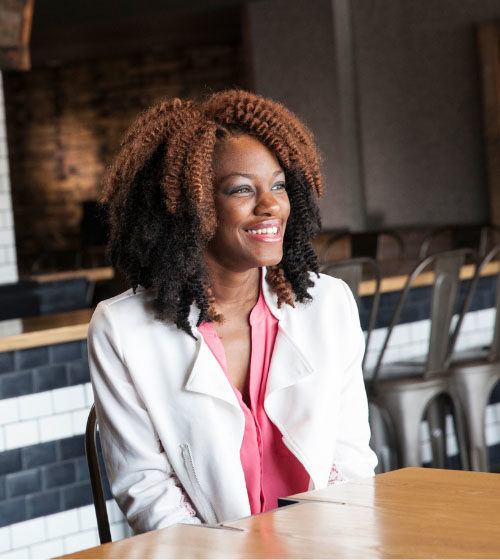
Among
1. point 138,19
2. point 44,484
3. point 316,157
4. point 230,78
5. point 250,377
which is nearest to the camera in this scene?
point 250,377

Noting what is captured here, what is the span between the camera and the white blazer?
5.40ft

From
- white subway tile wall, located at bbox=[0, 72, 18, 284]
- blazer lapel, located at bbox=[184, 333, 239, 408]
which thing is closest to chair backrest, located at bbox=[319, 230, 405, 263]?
white subway tile wall, located at bbox=[0, 72, 18, 284]

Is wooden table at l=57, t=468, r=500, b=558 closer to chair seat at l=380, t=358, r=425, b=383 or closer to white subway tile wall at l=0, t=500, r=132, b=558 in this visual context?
white subway tile wall at l=0, t=500, r=132, b=558

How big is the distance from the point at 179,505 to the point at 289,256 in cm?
51

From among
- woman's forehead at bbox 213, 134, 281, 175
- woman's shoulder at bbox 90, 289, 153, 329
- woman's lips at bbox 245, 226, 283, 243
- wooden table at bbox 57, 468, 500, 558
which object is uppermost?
woman's forehead at bbox 213, 134, 281, 175

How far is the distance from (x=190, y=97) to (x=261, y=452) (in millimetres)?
7135

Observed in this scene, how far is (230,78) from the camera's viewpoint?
10336 millimetres

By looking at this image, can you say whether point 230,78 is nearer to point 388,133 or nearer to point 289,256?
point 388,133

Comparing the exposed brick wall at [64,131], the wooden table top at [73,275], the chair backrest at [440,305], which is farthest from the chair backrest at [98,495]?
the exposed brick wall at [64,131]

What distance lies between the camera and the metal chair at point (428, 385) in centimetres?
321

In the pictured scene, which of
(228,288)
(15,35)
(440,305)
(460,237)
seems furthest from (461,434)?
(460,237)

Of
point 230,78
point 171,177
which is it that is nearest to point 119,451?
point 171,177

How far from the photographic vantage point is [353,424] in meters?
1.82

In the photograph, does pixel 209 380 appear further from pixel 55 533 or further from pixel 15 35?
pixel 15 35
